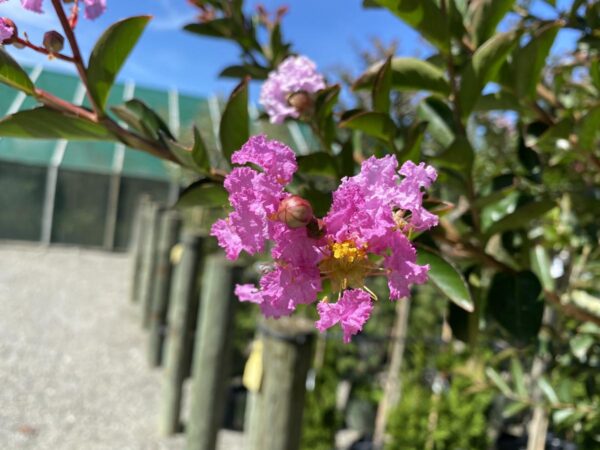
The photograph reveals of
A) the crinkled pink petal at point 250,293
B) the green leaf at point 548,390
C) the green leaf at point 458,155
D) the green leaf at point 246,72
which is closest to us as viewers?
the crinkled pink petal at point 250,293

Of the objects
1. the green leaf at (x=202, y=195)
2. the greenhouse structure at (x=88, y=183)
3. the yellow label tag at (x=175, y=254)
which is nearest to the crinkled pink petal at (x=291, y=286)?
the green leaf at (x=202, y=195)

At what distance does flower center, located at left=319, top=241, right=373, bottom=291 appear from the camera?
0.36 meters

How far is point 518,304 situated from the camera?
2.22 ft

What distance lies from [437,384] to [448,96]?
7.75ft

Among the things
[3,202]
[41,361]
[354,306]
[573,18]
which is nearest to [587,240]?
[573,18]

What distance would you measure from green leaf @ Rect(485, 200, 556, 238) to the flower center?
37 centimetres

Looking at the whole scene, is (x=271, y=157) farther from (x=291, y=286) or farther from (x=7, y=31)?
(x=7, y=31)

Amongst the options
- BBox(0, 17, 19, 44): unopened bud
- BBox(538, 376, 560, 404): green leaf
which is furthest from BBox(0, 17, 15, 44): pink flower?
BBox(538, 376, 560, 404): green leaf

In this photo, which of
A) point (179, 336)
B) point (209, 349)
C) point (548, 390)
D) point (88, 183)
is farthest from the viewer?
point (88, 183)

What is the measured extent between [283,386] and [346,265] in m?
0.99

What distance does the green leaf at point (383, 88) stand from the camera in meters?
0.55

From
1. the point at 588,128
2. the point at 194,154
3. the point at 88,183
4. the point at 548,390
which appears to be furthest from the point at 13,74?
the point at 88,183

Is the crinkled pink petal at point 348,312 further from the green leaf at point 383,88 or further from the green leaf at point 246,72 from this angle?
the green leaf at point 246,72

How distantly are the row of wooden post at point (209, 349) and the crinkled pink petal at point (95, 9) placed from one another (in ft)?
3.03
